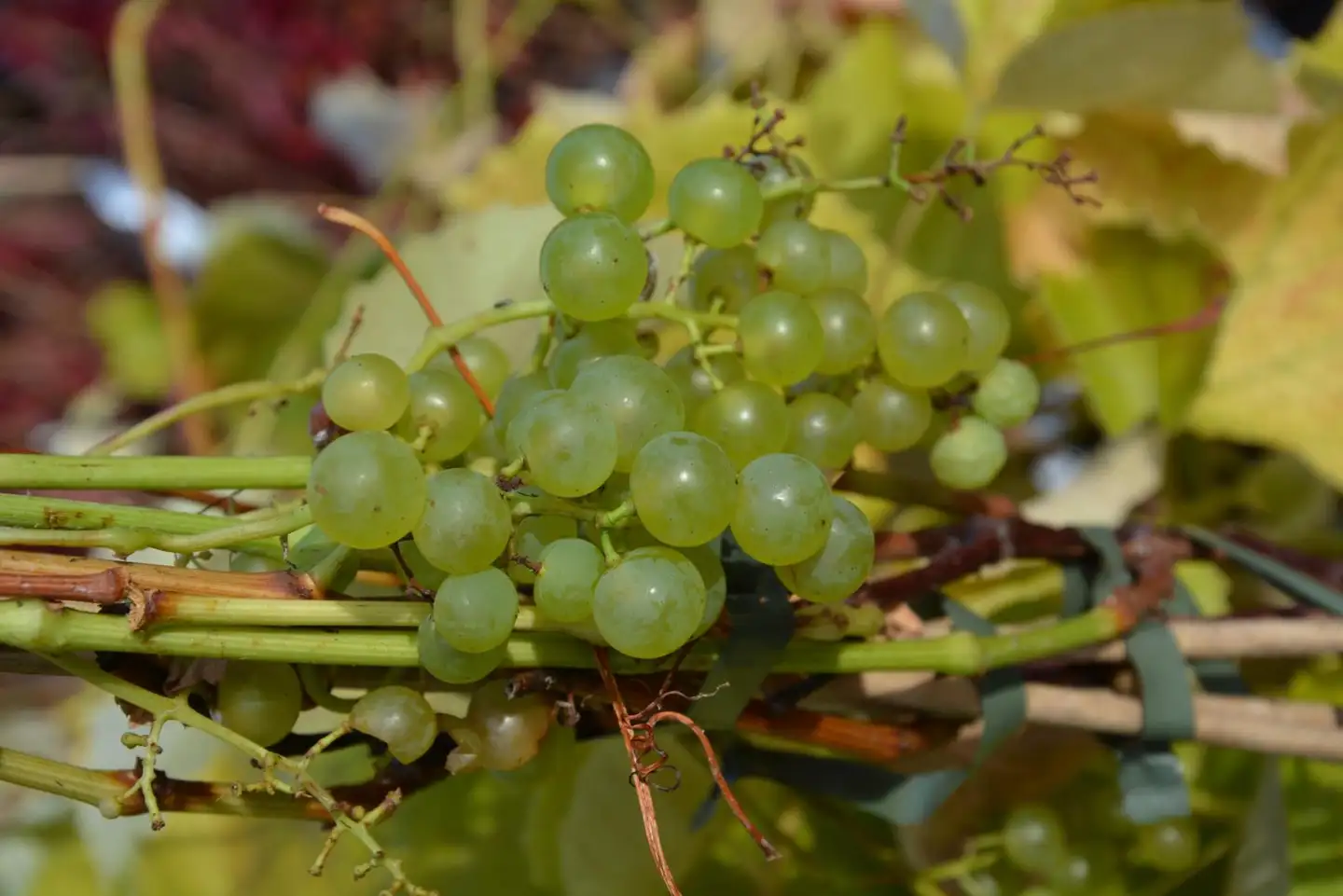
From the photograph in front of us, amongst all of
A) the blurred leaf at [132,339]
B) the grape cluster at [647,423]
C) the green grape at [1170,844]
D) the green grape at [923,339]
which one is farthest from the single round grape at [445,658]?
the blurred leaf at [132,339]

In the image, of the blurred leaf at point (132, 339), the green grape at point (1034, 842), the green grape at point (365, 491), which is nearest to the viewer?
the green grape at point (365, 491)

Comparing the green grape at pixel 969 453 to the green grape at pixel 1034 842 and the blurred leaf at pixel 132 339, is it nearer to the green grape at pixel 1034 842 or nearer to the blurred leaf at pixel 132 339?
the green grape at pixel 1034 842

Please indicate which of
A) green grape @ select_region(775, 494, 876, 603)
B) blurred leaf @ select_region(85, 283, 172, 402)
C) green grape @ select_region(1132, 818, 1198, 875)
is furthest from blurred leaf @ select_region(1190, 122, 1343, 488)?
blurred leaf @ select_region(85, 283, 172, 402)

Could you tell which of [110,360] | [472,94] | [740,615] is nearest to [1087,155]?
[740,615]

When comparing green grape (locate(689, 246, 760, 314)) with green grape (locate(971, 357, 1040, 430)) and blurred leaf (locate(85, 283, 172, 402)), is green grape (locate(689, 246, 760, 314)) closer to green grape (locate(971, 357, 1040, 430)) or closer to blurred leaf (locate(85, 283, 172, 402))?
green grape (locate(971, 357, 1040, 430))

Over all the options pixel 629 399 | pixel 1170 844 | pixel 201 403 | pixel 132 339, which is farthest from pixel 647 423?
pixel 132 339

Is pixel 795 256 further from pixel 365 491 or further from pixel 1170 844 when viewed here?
pixel 1170 844

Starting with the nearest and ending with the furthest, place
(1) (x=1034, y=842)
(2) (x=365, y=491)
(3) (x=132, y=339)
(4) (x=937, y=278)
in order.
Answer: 1. (2) (x=365, y=491)
2. (1) (x=1034, y=842)
3. (4) (x=937, y=278)
4. (3) (x=132, y=339)
